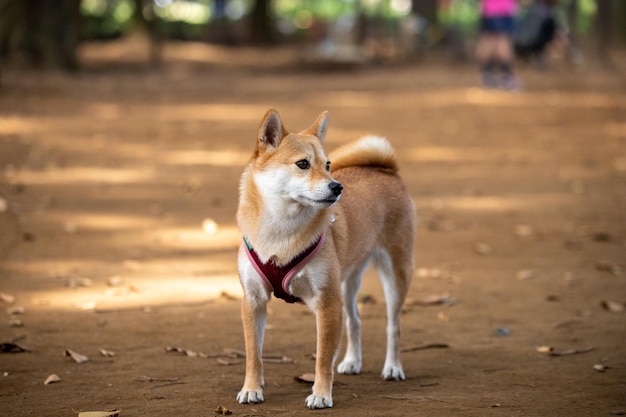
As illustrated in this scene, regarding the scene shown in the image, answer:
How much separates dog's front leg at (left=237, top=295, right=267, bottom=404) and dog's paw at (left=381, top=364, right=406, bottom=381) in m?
0.88

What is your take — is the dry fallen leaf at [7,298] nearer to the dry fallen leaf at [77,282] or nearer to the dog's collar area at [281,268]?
the dry fallen leaf at [77,282]

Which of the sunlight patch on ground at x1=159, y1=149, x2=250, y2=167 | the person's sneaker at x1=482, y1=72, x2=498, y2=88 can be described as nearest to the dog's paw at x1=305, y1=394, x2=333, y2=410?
the sunlight patch on ground at x1=159, y1=149, x2=250, y2=167

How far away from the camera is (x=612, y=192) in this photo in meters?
14.0

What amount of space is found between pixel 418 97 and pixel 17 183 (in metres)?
14.2

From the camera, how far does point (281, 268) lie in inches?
231

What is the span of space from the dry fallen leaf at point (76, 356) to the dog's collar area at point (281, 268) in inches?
55.6

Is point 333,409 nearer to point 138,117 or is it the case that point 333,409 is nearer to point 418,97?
point 138,117

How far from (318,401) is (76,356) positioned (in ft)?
5.66

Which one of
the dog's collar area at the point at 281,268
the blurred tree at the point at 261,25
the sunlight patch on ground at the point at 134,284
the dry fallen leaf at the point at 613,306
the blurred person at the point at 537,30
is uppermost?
the dog's collar area at the point at 281,268

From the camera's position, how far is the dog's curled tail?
6.97 m

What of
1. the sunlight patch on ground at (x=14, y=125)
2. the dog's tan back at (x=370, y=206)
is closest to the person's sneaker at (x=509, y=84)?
the sunlight patch on ground at (x=14, y=125)

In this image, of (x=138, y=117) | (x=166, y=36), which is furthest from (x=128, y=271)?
(x=166, y=36)

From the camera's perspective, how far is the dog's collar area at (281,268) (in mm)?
5875

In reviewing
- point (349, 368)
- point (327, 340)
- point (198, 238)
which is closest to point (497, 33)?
point (198, 238)
